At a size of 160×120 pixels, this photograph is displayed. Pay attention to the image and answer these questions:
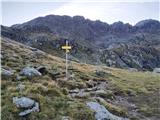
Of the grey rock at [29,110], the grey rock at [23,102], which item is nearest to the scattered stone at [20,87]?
the grey rock at [23,102]

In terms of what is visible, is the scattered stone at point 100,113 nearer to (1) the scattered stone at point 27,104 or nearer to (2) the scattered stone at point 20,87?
(1) the scattered stone at point 27,104

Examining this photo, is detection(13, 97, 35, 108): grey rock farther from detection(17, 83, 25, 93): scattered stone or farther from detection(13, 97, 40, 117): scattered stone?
detection(17, 83, 25, 93): scattered stone

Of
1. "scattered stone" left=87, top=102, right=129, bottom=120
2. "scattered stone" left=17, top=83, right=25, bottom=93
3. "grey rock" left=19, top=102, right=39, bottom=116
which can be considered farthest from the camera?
"scattered stone" left=17, top=83, right=25, bottom=93

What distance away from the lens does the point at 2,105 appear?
70.0 feet

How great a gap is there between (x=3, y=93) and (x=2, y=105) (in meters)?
2.68

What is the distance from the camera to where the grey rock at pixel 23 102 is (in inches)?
821

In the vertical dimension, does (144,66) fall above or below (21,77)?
below

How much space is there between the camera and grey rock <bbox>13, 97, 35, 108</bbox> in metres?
20.8

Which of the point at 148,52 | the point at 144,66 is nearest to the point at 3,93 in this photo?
the point at 144,66

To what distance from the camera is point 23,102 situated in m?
21.1

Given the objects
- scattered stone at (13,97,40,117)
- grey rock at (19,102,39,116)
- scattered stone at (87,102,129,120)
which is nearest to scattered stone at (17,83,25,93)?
scattered stone at (13,97,40,117)

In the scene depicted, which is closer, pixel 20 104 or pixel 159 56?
pixel 20 104

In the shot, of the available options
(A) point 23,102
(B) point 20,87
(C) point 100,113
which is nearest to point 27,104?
(A) point 23,102

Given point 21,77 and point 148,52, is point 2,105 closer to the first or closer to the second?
point 21,77
